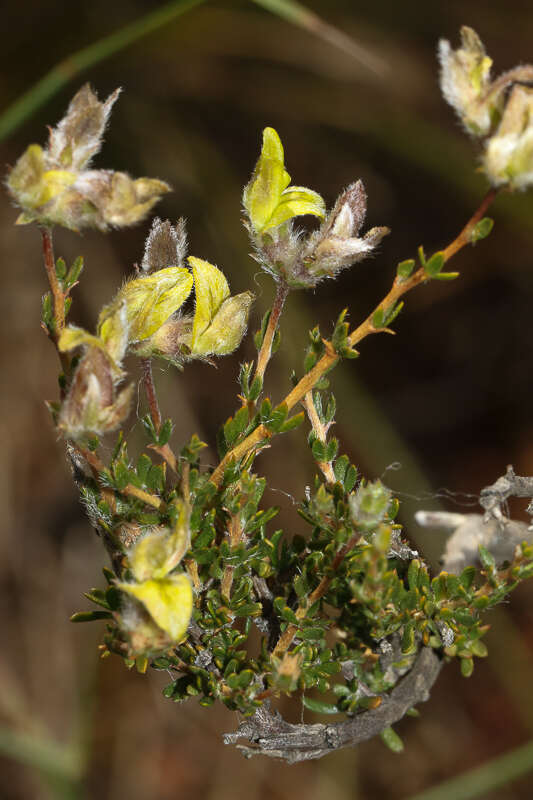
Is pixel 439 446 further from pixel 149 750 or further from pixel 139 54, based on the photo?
pixel 139 54

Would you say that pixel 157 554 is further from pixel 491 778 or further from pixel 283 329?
pixel 283 329

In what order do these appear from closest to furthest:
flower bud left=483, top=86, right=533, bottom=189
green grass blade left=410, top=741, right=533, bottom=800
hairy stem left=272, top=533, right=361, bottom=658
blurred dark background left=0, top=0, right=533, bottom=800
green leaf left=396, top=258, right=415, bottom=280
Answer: flower bud left=483, top=86, right=533, bottom=189
green leaf left=396, top=258, right=415, bottom=280
hairy stem left=272, top=533, right=361, bottom=658
green grass blade left=410, top=741, right=533, bottom=800
blurred dark background left=0, top=0, right=533, bottom=800

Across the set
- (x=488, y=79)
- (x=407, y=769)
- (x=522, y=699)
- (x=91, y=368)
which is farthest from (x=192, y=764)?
(x=488, y=79)

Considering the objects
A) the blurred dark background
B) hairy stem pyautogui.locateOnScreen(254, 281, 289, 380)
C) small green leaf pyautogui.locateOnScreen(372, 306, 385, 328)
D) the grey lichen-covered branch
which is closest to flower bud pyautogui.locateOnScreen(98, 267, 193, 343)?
hairy stem pyautogui.locateOnScreen(254, 281, 289, 380)

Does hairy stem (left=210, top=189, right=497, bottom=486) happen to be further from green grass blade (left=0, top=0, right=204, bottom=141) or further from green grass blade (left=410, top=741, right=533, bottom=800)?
green grass blade (left=410, top=741, right=533, bottom=800)

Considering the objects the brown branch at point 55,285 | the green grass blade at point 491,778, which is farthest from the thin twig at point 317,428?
the green grass blade at point 491,778

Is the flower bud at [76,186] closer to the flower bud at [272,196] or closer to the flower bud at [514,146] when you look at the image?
the flower bud at [272,196]
